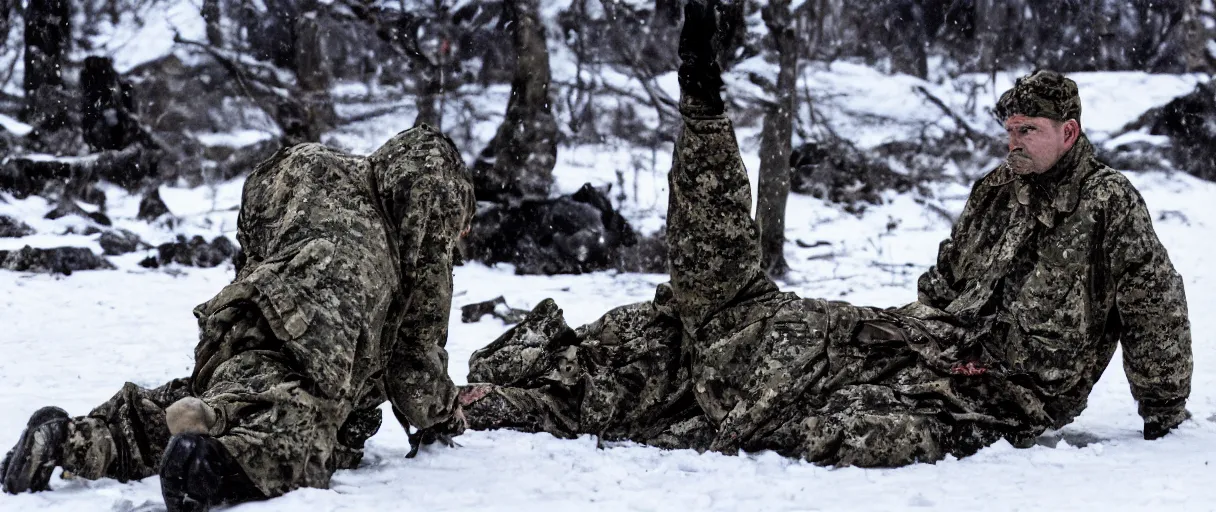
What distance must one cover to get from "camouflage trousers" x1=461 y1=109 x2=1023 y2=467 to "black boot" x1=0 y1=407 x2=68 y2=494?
178 cm

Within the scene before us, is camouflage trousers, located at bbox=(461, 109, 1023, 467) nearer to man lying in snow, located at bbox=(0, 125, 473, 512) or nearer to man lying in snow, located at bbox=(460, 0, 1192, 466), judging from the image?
man lying in snow, located at bbox=(460, 0, 1192, 466)

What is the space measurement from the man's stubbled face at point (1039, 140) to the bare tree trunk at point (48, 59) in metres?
14.0

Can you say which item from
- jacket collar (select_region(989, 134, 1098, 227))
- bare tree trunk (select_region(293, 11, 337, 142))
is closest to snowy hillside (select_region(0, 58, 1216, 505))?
jacket collar (select_region(989, 134, 1098, 227))

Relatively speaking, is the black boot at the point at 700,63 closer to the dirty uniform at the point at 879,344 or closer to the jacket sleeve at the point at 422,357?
the dirty uniform at the point at 879,344

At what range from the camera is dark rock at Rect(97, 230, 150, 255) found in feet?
34.8

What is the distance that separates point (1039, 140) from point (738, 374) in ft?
5.11

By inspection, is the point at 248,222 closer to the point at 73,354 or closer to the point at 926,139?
the point at 73,354

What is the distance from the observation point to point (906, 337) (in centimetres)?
427

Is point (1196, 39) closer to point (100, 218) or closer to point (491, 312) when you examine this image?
point (491, 312)

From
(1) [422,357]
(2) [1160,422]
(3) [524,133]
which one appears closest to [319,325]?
(1) [422,357]

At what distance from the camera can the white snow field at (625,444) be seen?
3301 millimetres

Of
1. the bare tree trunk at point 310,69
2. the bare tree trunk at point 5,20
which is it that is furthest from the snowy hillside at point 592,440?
the bare tree trunk at point 5,20

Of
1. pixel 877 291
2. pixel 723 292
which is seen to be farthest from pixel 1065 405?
pixel 877 291

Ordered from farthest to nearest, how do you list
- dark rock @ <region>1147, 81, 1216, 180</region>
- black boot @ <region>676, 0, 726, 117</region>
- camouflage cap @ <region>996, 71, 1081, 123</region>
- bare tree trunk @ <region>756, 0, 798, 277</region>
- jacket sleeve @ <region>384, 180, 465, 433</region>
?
dark rock @ <region>1147, 81, 1216, 180</region> < bare tree trunk @ <region>756, 0, 798, 277</region> < camouflage cap @ <region>996, 71, 1081, 123</region> < black boot @ <region>676, 0, 726, 117</region> < jacket sleeve @ <region>384, 180, 465, 433</region>
